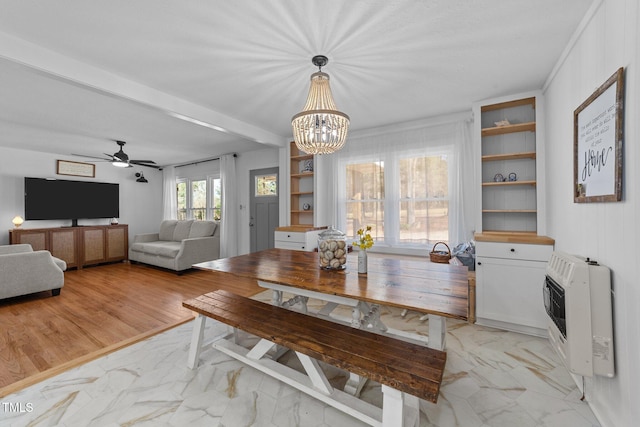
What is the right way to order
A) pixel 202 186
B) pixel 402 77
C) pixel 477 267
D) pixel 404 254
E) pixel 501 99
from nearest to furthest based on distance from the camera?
pixel 402 77
pixel 477 267
pixel 501 99
pixel 404 254
pixel 202 186

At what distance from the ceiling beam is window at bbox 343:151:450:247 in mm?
2009

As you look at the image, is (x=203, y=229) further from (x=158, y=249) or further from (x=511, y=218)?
(x=511, y=218)

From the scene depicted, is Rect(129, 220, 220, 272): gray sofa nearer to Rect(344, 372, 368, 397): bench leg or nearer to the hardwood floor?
the hardwood floor

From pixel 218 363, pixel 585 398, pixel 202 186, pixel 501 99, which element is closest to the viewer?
pixel 585 398

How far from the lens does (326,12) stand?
1.63 m

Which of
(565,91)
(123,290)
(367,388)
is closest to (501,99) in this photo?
(565,91)

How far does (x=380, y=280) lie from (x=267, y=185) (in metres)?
3.84

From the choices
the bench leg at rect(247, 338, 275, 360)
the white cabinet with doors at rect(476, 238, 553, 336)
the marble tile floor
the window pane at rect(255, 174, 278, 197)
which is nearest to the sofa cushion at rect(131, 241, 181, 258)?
the window pane at rect(255, 174, 278, 197)

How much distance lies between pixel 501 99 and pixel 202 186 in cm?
602

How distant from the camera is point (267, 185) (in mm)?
5152

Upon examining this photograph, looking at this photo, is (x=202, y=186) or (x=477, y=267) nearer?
(x=477, y=267)

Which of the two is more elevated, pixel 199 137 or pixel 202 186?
pixel 199 137

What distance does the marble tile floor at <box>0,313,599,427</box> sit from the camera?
1.50m

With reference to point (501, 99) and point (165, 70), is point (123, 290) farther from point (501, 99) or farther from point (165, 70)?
point (501, 99)
